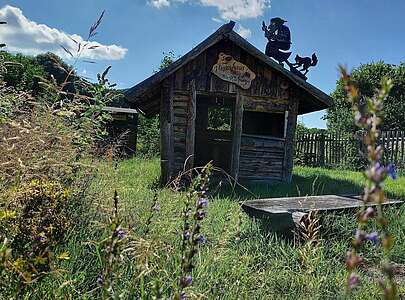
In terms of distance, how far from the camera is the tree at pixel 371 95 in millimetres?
27000

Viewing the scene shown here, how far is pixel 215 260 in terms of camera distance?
2467 mm

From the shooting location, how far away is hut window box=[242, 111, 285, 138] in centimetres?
1221

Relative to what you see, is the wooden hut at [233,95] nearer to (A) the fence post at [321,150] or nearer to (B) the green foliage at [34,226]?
(B) the green foliage at [34,226]

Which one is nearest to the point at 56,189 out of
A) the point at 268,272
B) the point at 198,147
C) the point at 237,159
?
the point at 268,272

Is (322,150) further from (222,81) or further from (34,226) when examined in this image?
(34,226)

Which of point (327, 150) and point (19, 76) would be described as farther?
point (19, 76)

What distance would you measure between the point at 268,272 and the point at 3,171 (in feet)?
6.55

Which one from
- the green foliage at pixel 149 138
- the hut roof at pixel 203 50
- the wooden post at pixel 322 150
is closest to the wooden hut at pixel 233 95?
the hut roof at pixel 203 50

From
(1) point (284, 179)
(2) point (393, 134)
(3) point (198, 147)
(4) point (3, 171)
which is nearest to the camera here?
(4) point (3, 171)

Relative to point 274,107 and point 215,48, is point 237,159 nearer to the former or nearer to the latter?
point 274,107

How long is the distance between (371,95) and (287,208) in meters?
26.2

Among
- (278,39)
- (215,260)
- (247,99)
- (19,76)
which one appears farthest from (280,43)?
(215,260)

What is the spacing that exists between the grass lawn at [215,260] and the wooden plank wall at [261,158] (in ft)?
18.2

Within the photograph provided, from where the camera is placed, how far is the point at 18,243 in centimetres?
189
